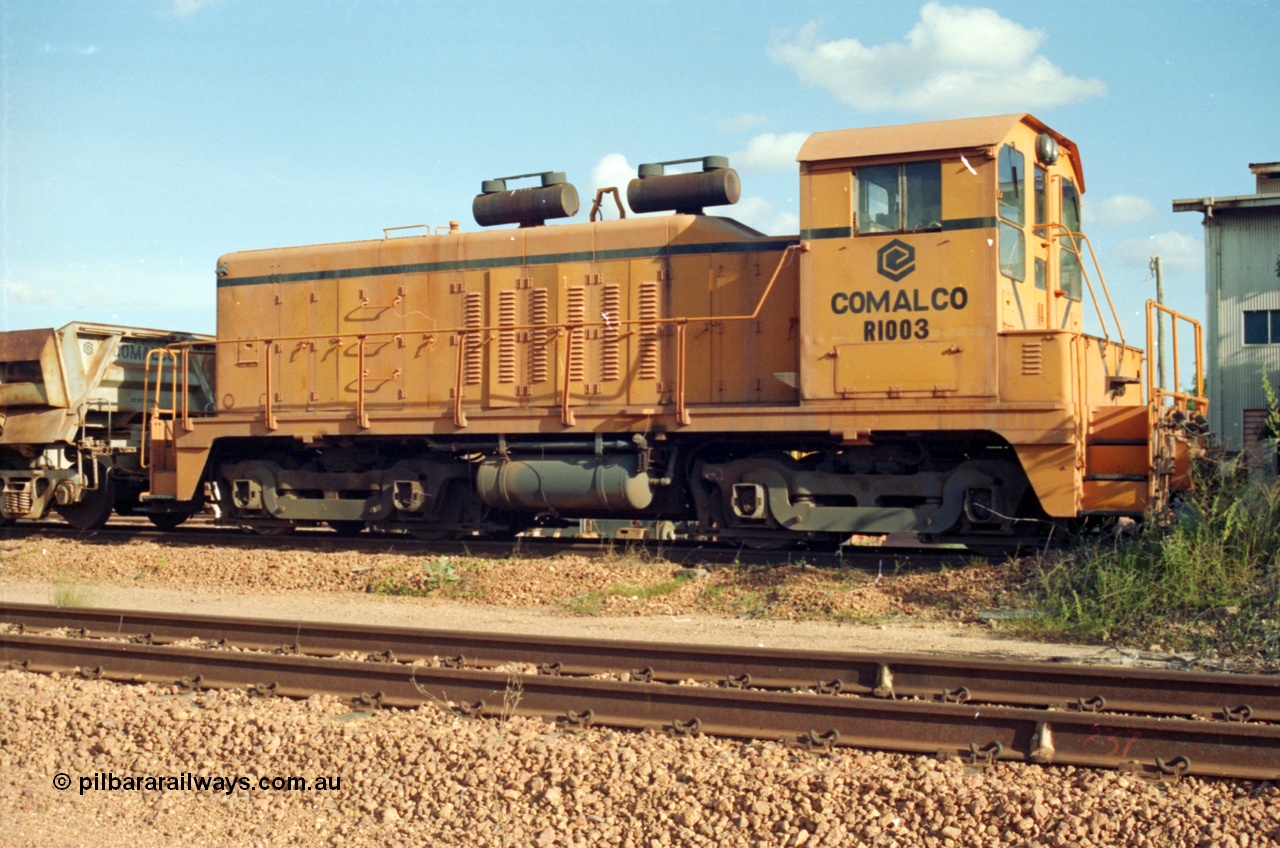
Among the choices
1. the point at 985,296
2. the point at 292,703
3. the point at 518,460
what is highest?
the point at 985,296

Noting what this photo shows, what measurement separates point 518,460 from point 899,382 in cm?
408

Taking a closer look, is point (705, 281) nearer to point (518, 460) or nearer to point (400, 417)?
point (518, 460)

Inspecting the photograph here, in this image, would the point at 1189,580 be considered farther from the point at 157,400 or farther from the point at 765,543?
the point at 157,400

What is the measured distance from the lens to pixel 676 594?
395 inches

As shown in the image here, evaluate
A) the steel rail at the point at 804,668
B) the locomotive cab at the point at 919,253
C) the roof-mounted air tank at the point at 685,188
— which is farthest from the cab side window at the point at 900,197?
the steel rail at the point at 804,668

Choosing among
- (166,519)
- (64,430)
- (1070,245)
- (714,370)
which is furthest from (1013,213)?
(64,430)

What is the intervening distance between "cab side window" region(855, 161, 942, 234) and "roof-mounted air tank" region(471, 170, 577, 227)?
3.67m

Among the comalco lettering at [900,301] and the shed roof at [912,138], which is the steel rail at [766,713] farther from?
the shed roof at [912,138]

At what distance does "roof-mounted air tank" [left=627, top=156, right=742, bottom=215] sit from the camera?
1186 cm

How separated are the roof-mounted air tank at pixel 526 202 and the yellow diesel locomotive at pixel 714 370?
0.03m

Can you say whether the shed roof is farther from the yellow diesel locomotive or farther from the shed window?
the shed window

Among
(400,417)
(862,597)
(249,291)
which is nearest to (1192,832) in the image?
(862,597)

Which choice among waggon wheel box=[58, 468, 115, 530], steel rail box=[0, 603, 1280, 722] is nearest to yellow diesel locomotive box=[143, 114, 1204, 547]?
waggon wheel box=[58, 468, 115, 530]

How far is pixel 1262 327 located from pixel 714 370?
17.6m
